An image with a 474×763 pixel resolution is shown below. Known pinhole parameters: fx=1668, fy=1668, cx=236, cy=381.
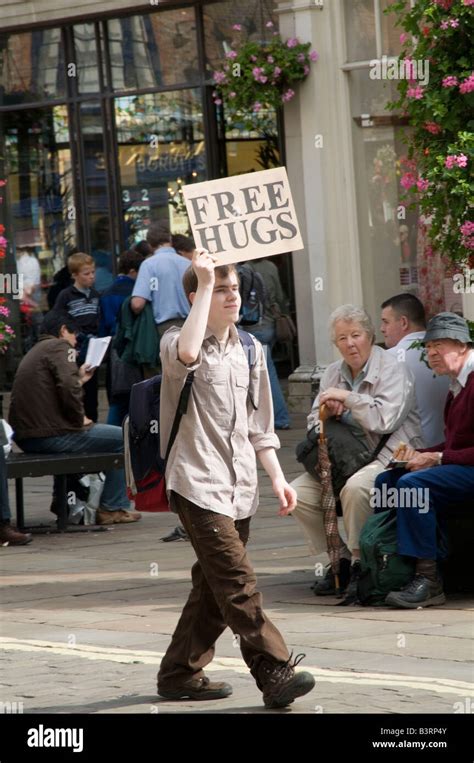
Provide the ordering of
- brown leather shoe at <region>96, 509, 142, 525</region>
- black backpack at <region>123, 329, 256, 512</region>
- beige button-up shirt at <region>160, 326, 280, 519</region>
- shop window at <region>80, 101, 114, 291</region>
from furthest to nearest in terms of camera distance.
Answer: shop window at <region>80, 101, 114, 291</region>, brown leather shoe at <region>96, 509, 142, 525</region>, black backpack at <region>123, 329, 256, 512</region>, beige button-up shirt at <region>160, 326, 280, 519</region>

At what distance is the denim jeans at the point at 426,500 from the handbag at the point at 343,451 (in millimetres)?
520

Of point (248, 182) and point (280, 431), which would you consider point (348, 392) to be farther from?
point (280, 431)

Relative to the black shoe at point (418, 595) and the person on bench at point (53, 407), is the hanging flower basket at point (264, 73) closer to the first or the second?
the person on bench at point (53, 407)

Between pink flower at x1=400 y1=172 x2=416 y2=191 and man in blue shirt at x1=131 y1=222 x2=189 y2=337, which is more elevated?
pink flower at x1=400 y1=172 x2=416 y2=191

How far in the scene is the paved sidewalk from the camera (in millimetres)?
6137

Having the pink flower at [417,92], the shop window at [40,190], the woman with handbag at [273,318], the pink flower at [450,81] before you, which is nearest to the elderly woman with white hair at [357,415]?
the pink flower at [417,92]

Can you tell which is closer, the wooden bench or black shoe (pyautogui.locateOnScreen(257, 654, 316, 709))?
black shoe (pyautogui.locateOnScreen(257, 654, 316, 709))

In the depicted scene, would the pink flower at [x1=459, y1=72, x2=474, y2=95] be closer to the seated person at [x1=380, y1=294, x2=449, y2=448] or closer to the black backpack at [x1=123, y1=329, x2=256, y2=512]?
the seated person at [x1=380, y1=294, x2=449, y2=448]

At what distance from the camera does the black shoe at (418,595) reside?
26.1 feet

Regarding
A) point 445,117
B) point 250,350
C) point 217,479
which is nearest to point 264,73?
point 445,117

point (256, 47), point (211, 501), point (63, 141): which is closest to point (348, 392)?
point (211, 501)

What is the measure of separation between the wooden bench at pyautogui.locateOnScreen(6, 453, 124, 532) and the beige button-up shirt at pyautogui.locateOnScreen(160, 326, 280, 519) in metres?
4.86

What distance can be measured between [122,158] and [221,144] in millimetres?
1492

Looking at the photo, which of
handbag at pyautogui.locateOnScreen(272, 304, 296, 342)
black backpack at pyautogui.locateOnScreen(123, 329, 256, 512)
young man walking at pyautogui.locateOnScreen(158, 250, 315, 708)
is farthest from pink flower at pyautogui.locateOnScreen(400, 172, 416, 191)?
handbag at pyautogui.locateOnScreen(272, 304, 296, 342)
